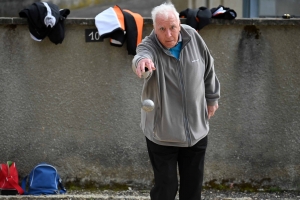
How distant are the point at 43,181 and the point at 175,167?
1.77 metres

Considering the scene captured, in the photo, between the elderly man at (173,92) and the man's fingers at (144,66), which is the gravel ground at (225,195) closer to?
the elderly man at (173,92)

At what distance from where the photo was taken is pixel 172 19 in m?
4.16

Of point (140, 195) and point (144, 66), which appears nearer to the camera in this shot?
point (144, 66)

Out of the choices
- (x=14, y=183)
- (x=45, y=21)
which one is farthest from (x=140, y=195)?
(x=45, y=21)

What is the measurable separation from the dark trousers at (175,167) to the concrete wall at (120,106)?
1.42 m

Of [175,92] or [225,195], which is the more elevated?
[175,92]

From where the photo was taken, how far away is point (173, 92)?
169 inches

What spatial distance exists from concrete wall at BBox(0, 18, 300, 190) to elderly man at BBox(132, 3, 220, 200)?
4.78 ft

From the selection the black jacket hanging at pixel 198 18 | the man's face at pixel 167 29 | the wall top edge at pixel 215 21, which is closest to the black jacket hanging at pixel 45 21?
the wall top edge at pixel 215 21

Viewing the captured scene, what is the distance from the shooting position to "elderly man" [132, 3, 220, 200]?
4.23 metres

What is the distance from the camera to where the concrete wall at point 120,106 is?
5840mm

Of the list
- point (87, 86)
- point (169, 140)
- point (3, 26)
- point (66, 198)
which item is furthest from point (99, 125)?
point (169, 140)

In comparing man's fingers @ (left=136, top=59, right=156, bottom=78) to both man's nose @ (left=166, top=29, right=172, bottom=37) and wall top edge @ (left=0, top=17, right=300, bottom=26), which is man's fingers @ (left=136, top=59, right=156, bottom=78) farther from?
wall top edge @ (left=0, top=17, right=300, bottom=26)

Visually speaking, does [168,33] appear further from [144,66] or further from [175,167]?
[175,167]
